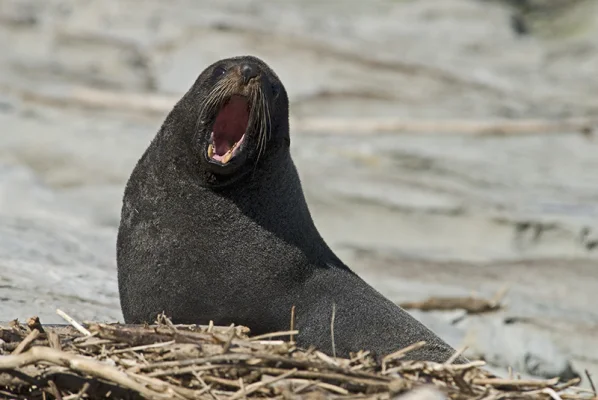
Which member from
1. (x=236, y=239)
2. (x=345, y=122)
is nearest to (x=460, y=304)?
(x=236, y=239)

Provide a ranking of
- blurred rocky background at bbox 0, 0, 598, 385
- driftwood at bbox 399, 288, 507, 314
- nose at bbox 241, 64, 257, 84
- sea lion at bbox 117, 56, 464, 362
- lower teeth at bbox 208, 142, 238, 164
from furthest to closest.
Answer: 1. driftwood at bbox 399, 288, 507, 314
2. blurred rocky background at bbox 0, 0, 598, 385
3. nose at bbox 241, 64, 257, 84
4. lower teeth at bbox 208, 142, 238, 164
5. sea lion at bbox 117, 56, 464, 362

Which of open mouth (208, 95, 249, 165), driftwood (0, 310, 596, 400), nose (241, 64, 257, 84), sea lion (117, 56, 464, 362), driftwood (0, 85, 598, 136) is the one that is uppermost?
driftwood (0, 85, 598, 136)

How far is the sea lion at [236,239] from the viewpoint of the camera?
534 cm

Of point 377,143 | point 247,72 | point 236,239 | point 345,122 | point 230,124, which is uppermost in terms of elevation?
point 345,122

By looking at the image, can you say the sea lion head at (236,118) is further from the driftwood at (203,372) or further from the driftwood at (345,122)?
the driftwood at (345,122)

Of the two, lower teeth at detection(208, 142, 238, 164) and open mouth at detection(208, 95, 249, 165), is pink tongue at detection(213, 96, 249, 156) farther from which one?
lower teeth at detection(208, 142, 238, 164)

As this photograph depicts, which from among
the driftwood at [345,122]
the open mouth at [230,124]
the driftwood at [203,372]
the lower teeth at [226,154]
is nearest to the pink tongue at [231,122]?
the open mouth at [230,124]

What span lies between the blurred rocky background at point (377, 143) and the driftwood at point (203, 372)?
1734 mm

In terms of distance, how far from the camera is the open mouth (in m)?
5.71

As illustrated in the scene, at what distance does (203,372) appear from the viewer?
4152mm

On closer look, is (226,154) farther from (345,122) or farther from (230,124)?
(345,122)

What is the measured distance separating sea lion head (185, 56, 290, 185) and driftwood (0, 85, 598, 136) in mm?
9739

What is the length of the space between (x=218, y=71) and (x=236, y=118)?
25 centimetres

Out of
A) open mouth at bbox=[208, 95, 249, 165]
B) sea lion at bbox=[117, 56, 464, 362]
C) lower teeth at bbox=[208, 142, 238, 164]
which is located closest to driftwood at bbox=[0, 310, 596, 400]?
sea lion at bbox=[117, 56, 464, 362]
